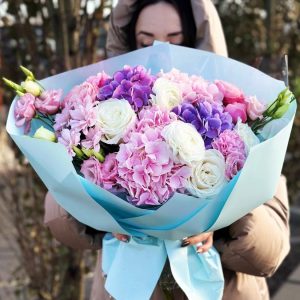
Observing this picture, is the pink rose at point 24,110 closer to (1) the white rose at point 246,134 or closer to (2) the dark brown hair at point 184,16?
(1) the white rose at point 246,134

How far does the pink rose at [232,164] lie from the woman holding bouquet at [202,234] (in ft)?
0.98

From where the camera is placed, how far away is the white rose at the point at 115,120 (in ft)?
4.48

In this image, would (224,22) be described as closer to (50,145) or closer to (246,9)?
(246,9)

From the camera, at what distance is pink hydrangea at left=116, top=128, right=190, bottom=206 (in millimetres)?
1315

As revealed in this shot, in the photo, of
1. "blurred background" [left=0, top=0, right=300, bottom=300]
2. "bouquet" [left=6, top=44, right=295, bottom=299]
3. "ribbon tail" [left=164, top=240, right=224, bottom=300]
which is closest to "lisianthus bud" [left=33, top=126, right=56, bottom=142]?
"bouquet" [left=6, top=44, right=295, bottom=299]

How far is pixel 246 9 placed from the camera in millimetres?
4598

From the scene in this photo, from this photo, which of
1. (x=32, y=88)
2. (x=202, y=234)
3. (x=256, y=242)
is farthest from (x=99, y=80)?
(x=256, y=242)

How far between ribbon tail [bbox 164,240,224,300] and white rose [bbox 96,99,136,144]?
1.24ft

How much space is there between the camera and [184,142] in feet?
4.25

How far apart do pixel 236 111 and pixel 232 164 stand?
0.18m

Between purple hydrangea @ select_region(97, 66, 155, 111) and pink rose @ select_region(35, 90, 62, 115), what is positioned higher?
purple hydrangea @ select_region(97, 66, 155, 111)

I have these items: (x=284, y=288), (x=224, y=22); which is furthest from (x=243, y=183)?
(x=224, y=22)

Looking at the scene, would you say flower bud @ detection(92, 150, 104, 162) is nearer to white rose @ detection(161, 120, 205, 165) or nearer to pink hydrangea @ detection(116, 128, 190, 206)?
pink hydrangea @ detection(116, 128, 190, 206)

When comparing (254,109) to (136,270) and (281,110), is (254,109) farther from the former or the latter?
(136,270)
